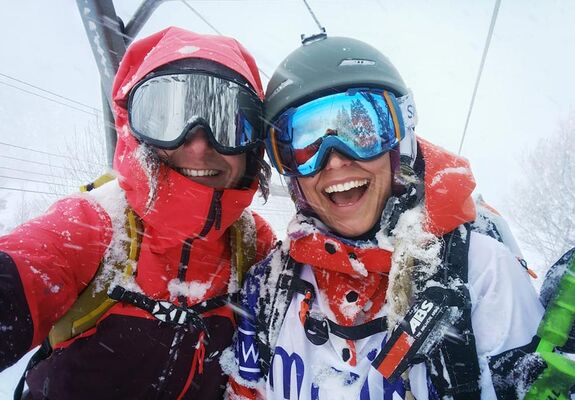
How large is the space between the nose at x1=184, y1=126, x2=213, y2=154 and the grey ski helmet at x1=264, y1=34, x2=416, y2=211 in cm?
39

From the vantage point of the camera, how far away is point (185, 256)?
6.56 ft

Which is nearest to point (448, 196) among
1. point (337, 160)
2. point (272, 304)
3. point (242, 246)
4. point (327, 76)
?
point (337, 160)

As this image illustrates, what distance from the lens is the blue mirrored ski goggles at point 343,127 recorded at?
6.21ft

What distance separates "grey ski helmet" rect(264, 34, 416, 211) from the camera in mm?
1932

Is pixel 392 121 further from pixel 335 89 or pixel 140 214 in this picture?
pixel 140 214

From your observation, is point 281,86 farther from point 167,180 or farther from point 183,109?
point 167,180

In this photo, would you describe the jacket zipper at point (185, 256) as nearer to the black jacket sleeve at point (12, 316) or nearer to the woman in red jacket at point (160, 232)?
the woman in red jacket at point (160, 232)

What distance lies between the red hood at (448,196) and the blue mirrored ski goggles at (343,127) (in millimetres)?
339

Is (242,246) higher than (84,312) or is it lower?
higher

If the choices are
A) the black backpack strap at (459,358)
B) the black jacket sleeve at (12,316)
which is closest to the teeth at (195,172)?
the black jacket sleeve at (12,316)

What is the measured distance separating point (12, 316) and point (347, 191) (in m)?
1.68

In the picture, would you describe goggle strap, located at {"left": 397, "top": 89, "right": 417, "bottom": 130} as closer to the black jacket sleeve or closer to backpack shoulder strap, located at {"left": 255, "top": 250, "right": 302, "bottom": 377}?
backpack shoulder strap, located at {"left": 255, "top": 250, "right": 302, "bottom": 377}

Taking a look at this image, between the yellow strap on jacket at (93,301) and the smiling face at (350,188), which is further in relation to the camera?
the smiling face at (350,188)

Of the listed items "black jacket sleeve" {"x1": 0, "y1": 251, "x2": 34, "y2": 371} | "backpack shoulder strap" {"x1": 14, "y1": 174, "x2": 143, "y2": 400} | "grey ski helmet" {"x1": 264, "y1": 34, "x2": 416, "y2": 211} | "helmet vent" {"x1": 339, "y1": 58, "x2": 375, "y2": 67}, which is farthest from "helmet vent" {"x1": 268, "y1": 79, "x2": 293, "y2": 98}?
"black jacket sleeve" {"x1": 0, "y1": 251, "x2": 34, "y2": 371}
